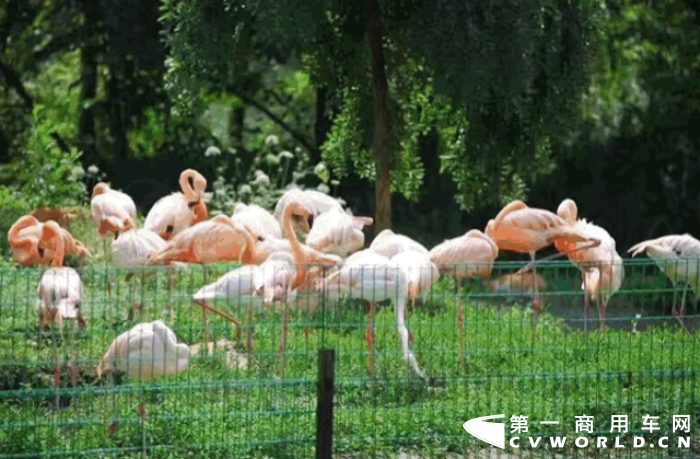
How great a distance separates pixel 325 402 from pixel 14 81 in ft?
41.1

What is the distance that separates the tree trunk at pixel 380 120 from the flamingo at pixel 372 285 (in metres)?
3.01

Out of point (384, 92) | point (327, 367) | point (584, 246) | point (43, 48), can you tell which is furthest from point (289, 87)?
point (327, 367)

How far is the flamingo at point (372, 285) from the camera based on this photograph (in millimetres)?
7250

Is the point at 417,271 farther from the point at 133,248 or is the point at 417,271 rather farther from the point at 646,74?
the point at 646,74

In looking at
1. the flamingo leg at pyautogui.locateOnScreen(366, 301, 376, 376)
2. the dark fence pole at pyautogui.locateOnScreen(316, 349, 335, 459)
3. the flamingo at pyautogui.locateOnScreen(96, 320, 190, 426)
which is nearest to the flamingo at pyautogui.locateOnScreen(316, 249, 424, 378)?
the flamingo leg at pyautogui.locateOnScreen(366, 301, 376, 376)

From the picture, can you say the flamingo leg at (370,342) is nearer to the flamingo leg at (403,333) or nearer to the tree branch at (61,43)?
the flamingo leg at (403,333)

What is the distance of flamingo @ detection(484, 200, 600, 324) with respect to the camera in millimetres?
8688

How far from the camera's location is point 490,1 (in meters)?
9.73

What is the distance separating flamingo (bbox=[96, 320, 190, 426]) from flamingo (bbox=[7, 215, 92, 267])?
2.61 m

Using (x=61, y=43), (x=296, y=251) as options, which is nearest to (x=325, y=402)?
(x=296, y=251)

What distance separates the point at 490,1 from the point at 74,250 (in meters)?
3.27

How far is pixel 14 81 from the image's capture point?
17.1 metres

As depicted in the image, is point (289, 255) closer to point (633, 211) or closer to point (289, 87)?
point (633, 211)

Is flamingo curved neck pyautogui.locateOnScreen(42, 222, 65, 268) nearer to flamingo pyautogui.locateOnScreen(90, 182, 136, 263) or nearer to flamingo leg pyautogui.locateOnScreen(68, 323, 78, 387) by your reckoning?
flamingo leg pyautogui.locateOnScreen(68, 323, 78, 387)
